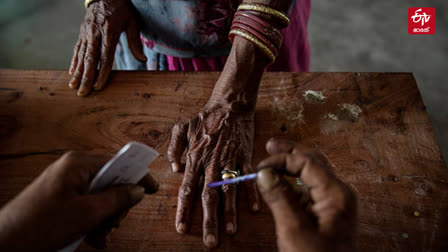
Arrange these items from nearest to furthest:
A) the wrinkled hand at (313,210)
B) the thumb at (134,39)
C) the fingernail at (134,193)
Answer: the wrinkled hand at (313,210)
the fingernail at (134,193)
the thumb at (134,39)

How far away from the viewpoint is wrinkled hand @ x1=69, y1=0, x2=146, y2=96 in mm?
1110

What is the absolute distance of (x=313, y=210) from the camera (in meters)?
0.52

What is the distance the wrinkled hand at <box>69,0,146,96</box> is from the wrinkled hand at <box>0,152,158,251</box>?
1.96ft

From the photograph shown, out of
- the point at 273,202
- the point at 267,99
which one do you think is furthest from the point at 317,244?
the point at 267,99

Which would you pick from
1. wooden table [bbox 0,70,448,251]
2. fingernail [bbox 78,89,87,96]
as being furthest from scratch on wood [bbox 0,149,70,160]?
fingernail [bbox 78,89,87,96]

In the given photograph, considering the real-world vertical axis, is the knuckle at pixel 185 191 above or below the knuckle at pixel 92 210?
below

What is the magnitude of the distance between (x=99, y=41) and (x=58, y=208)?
86cm

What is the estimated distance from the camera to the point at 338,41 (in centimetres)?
312

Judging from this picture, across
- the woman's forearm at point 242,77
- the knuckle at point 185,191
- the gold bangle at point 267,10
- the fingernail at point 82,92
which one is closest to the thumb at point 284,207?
the knuckle at point 185,191

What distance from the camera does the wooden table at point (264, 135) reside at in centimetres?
76

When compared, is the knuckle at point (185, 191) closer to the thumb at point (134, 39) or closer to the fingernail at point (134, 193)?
the fingernail at point (134, 193)

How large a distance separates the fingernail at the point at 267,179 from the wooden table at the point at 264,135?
294 millimetres

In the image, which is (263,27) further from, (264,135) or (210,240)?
(210,240)

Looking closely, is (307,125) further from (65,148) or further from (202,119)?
(65,148)
